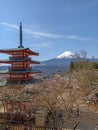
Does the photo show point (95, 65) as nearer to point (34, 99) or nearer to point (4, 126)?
point (34, 99)

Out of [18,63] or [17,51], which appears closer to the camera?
[17,51]

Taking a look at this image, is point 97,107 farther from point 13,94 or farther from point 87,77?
point 13,94

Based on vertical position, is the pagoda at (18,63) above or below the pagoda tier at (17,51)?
below

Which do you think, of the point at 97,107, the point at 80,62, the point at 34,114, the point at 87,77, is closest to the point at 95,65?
the point at 80,62

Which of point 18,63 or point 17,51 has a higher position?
point 17,51

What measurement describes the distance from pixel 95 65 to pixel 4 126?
84.0ft

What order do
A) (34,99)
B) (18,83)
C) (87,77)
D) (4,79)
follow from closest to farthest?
(34,99), (18,83), (4,79), (87,77)

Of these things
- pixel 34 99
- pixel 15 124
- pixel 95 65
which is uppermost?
pixel 95 65

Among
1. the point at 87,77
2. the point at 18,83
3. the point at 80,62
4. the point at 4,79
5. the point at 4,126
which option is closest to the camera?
the point at 4,126

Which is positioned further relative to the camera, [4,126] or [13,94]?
[13,94]

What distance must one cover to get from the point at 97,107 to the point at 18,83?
8510mm

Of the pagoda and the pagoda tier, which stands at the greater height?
the pagoda tier

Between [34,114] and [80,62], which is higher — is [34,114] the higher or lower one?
the lower one

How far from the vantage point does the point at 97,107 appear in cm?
2422
